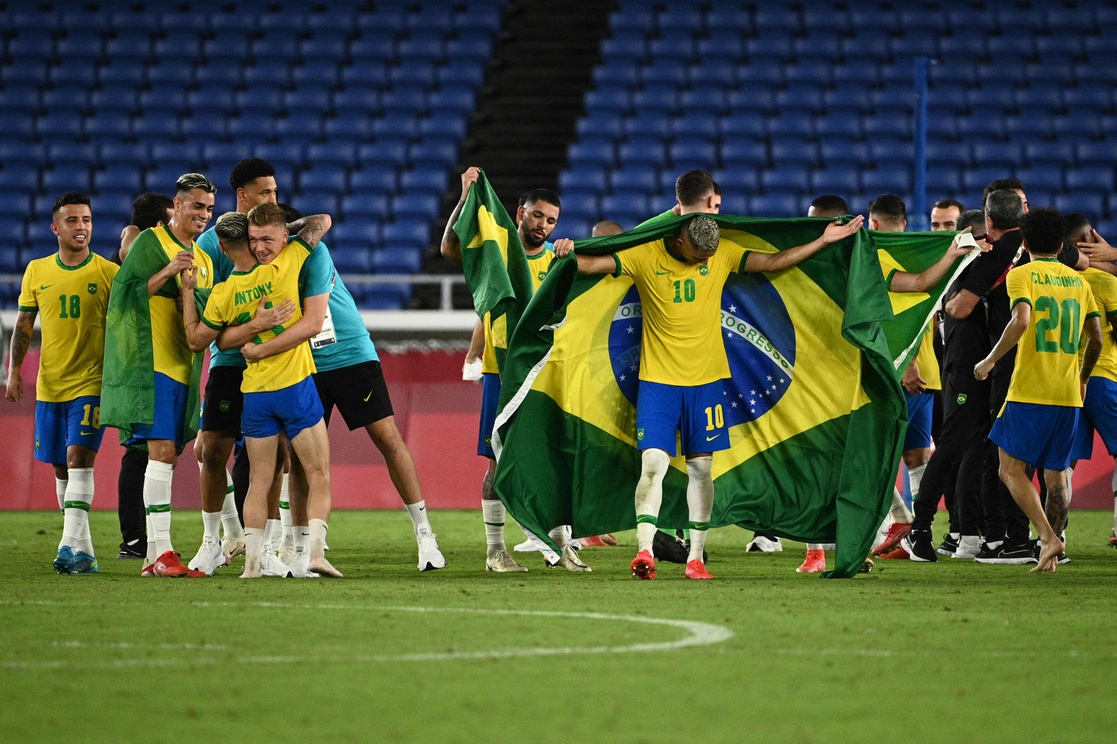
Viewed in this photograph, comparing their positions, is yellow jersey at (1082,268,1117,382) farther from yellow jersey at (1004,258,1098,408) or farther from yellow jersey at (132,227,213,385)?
yellow jersey at (132,227,213,385)

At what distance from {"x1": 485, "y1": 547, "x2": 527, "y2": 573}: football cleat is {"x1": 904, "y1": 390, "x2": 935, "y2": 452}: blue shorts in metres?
2.90

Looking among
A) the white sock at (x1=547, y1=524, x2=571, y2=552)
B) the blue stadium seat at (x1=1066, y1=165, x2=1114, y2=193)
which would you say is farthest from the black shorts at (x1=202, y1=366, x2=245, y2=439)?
the blue stadium seat at (x1=1066, y1=165, x2=1114, y2=193)

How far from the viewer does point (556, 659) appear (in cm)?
489

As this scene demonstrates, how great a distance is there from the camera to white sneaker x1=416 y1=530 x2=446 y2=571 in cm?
842

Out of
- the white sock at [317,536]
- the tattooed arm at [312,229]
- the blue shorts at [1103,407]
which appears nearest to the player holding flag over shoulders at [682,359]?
the tattooed arm at [312,229]

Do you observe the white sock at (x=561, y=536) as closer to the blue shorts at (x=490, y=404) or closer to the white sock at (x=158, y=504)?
the blue shorts at (x=490, y=404)

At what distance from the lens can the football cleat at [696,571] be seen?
26.0 feet

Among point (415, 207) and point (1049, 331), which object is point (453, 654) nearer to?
point (1049, 331)

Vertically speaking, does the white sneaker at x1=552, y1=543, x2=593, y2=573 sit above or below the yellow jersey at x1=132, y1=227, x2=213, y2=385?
below

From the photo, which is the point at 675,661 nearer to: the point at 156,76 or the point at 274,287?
the point at 274,287

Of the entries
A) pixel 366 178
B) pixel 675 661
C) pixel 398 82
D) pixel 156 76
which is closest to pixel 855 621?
pixel 675 661

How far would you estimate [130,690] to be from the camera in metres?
4.32

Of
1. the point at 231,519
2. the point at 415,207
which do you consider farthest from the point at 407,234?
the point at 231,519

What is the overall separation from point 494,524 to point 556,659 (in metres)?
3.89
